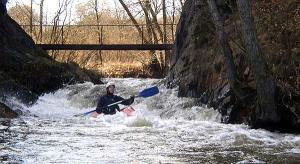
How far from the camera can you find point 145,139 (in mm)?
9031

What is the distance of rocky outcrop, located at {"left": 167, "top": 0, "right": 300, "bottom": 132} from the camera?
10039mm

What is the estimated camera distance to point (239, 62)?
38.7 feet

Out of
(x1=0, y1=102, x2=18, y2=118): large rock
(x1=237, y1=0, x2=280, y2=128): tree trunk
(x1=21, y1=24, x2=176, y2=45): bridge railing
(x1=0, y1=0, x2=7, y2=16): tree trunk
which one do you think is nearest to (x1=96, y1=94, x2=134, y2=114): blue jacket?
(x1=0, y1=102, x2=18, y2=118): large rock

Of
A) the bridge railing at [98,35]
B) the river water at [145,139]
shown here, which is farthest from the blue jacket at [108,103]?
the bridge railing at [98,35]

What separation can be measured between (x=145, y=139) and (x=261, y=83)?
2.61 metres

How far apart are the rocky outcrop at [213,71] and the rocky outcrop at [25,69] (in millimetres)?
4879

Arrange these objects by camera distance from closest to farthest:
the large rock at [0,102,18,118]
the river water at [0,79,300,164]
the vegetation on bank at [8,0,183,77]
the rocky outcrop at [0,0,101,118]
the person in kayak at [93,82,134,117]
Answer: the river water at [0,79,300,164]
the large rock at [0,102,18,118]
the person in kayak at [93,82,134,117]
the rocky outcrop at [0,0,101,118]
the vegetation on bank at [8,0,183,77]

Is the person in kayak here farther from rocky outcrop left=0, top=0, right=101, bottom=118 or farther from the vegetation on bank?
the vegetation on bank

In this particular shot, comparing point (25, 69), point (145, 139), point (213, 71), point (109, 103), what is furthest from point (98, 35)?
point (145, 139)

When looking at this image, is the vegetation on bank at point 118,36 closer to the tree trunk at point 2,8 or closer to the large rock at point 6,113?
the tree trunk at point 2,8

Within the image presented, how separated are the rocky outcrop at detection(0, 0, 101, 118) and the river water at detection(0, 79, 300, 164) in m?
2.32

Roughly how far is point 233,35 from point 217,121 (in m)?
2.68

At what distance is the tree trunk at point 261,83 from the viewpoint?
9.66 meters

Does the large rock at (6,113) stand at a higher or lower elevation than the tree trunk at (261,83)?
lower
